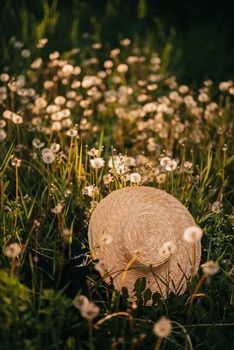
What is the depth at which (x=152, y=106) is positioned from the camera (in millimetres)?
3867

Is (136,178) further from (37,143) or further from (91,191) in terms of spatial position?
(37,143)

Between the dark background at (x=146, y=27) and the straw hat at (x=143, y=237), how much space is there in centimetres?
270

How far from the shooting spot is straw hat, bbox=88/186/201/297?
7.86 ft

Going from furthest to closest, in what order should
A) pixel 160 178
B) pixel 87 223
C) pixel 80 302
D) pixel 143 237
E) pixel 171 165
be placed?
1. pixel 160 178
2. pixel 171 165
3. pixel 87 223
4. pixel 143 237
5. pixel 80 302

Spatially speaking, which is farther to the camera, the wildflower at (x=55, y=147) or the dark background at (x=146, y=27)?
the dark background at (x=146, y=27)

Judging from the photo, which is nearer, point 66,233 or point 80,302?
point 80,302

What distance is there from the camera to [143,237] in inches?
94.7

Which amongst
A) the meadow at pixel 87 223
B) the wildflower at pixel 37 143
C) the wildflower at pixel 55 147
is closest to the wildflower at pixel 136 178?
the meadow at pixel 87 223

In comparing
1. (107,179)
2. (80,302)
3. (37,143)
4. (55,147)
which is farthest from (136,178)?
(80,302)

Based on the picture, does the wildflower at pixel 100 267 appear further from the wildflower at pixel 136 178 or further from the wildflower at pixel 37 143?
the wildflower at pixel 37 143

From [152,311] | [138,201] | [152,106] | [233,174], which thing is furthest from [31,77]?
[152,311]

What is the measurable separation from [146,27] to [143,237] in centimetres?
453

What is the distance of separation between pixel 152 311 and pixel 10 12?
4.33 metres

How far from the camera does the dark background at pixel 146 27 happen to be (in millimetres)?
5363
